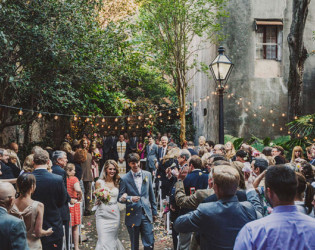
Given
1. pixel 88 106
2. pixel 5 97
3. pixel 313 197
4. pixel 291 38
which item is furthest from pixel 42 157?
pixel 291 38

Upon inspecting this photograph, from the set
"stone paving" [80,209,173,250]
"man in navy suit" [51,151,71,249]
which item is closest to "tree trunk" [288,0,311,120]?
"stone paving" [80,209,173,250]

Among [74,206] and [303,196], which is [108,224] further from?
[303,196]

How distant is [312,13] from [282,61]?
2.83 m

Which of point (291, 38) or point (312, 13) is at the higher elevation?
point (312, 13)

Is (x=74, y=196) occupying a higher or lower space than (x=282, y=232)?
lower

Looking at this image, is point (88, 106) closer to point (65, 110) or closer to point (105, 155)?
point (65, 110)

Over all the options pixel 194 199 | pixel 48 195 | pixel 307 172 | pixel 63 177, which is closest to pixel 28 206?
pixel 48 195

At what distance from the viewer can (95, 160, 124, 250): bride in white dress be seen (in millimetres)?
6363

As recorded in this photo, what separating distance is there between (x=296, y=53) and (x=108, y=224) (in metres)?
11.6

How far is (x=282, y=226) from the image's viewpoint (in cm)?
236

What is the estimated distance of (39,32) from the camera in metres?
9.73

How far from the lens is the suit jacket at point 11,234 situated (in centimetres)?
297

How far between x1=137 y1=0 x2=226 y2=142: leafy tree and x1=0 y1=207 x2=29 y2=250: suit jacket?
46.2 ft

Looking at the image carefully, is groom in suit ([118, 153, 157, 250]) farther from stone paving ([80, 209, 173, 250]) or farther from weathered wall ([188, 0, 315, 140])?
weathered wall ([188, 0, 315, 140])
